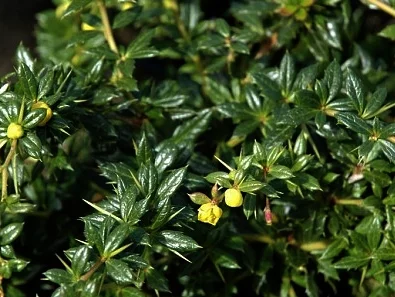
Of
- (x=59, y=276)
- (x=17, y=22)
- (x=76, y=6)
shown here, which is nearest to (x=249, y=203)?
(x=59, y=276)

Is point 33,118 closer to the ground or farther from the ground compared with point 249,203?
farther from the ground

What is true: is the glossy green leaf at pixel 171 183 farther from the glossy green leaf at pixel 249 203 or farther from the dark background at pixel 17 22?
the dark background at pixel 17 22

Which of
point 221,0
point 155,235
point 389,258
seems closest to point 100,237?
point 155,235

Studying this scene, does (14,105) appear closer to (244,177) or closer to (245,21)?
(244,177)

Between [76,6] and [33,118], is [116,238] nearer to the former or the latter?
[33,118]

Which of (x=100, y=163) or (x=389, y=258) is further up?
(x=100, y=163)

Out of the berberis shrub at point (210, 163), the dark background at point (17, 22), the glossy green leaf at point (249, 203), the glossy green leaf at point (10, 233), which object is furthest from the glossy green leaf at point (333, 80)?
the dark background at point (17, 22)

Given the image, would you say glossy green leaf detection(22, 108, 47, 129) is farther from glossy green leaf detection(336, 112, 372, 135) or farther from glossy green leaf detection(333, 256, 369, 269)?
glossy green leaf detection(333, 256, 369, 269)
